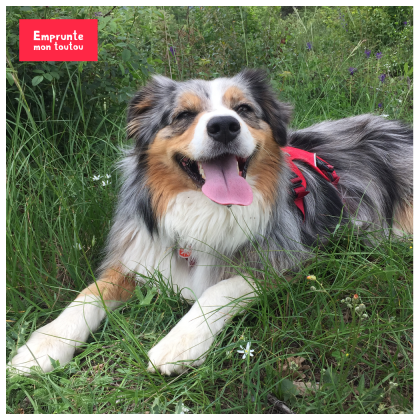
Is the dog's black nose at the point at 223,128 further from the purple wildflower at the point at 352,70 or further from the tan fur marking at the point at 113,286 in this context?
the purple wildflower at the point at 352,70

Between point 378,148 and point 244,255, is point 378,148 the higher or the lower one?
the higher one

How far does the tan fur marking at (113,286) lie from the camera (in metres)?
2.42

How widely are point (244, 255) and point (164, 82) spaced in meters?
1.28

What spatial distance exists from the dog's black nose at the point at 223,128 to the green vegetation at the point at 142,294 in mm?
822

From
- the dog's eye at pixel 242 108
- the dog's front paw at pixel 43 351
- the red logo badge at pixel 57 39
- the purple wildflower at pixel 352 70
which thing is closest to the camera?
the dog's front paw at pixel 43 351

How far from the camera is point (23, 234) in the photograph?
259cm

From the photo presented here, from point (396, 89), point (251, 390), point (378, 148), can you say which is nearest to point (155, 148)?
point (251, 390)

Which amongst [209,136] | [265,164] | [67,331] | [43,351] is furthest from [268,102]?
[43,351]

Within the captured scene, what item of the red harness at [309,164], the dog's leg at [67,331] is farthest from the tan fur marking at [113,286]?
the red harness at [309,164]

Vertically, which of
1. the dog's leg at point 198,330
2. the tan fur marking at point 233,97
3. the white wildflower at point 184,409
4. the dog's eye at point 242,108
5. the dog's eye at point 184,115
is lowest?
the white wildflower at point 184,409

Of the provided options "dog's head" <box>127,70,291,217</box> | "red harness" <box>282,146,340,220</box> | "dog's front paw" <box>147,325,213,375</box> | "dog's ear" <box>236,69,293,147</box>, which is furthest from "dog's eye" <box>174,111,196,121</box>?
"dog's front paw" <box>147,325,213,375</box>

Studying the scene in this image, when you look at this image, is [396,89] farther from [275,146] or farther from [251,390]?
[251,390]

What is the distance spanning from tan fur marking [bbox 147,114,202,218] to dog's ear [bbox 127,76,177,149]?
10 cm

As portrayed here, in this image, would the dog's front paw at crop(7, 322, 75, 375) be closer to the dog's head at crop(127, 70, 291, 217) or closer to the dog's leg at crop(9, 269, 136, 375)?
the dog's leg at crop(9, 269, 136, 375)
